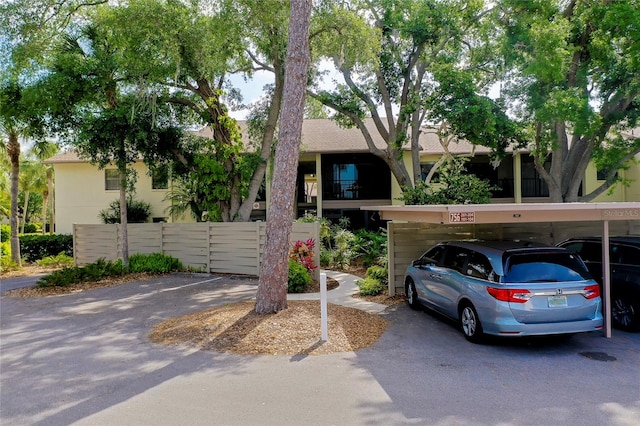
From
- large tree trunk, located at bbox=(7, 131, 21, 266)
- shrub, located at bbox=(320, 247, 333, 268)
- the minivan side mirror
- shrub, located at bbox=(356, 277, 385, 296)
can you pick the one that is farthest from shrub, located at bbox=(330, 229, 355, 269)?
large tree trunk, located at bbox=(7, 131, 21, 266)

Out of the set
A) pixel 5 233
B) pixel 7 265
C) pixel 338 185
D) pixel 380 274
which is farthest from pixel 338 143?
pixel 5 233

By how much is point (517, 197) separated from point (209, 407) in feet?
71.5

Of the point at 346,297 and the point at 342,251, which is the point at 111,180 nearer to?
the point at 342,251

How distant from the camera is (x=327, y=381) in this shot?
5.51 meters

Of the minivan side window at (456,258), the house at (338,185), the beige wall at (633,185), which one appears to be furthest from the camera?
the house at (338,185)

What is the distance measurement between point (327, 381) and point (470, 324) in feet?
9.70

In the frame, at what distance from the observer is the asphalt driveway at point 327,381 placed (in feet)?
15.1

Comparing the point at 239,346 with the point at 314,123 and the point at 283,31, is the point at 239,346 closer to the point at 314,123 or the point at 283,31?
the point at 283,31

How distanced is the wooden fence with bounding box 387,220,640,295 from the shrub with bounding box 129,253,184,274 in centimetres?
837

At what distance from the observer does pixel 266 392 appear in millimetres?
5176

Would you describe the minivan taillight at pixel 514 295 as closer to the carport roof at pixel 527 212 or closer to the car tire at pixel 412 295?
the carport roof at pixel 527 212

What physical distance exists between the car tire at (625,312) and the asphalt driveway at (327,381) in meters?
0.34

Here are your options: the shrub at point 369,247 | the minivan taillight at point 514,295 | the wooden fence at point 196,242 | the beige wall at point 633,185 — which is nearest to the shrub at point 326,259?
the shrub at point 369,247

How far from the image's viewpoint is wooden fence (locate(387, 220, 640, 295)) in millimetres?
11152
